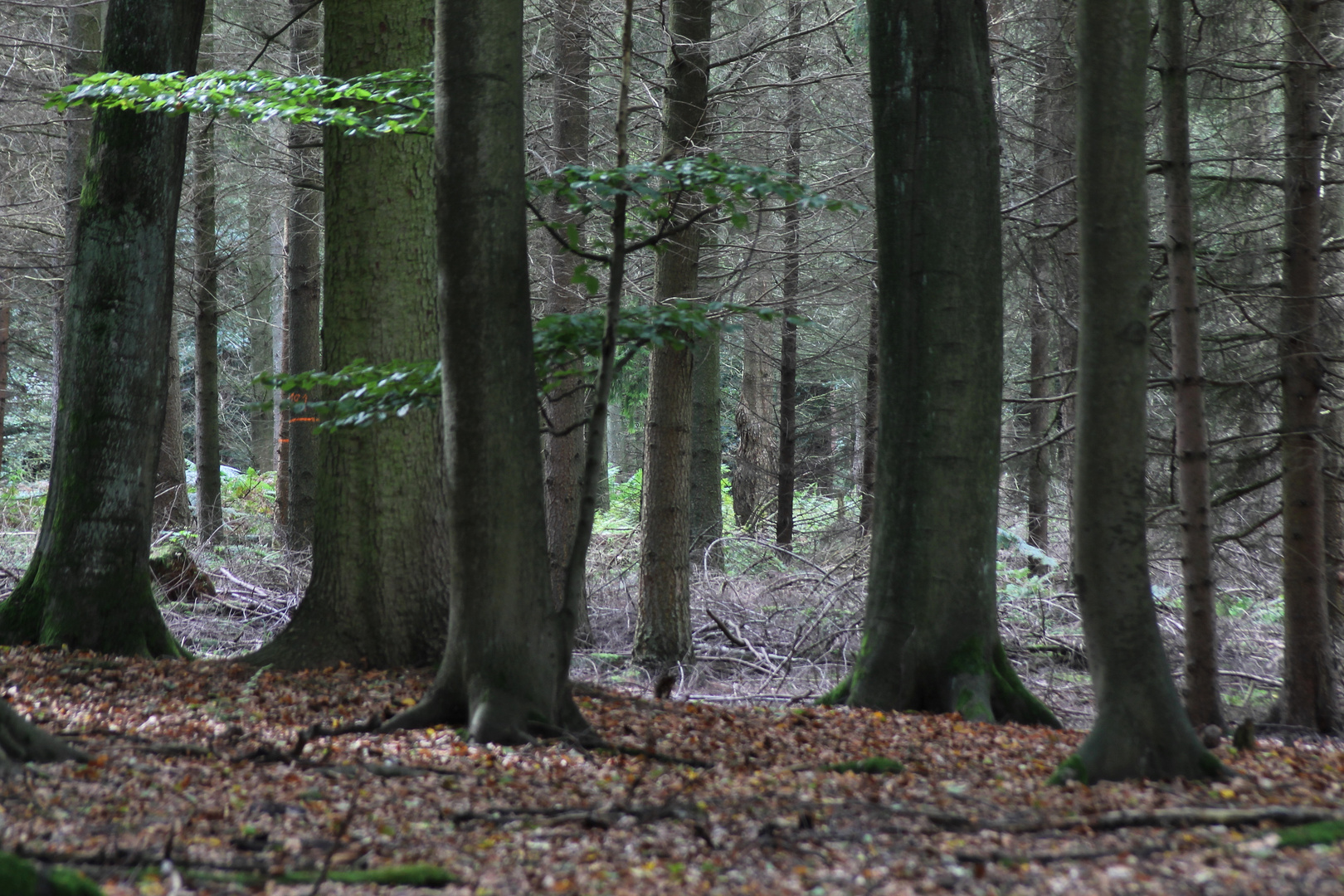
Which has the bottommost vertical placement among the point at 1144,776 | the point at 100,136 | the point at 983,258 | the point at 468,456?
the point at 1144,776

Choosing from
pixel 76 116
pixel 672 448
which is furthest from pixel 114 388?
pixel 76 116

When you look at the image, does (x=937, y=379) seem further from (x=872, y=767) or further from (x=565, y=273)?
(x=565, y=273)

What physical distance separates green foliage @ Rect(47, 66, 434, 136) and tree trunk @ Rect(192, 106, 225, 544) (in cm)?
842

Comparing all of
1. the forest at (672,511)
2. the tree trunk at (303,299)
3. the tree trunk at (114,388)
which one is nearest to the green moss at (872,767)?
the forest at (672,511)

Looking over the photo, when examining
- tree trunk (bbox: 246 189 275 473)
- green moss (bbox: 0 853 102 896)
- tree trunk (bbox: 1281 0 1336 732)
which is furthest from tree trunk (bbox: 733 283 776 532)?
green moss (bbox: 0 853 102 896)

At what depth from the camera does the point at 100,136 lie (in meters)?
7.13

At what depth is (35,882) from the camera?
2404mm

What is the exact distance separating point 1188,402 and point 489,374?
4.71 meters

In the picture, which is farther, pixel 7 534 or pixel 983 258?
pixel 7 534

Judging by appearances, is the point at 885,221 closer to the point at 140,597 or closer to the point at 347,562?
the point at 347,562

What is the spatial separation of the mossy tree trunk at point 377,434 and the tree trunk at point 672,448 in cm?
319

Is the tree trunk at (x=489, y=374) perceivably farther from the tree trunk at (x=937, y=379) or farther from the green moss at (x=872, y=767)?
the tree trunk at (x=937, y=379)

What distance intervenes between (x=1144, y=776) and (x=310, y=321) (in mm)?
12055

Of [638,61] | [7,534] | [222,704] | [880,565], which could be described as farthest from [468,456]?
[7,534]
